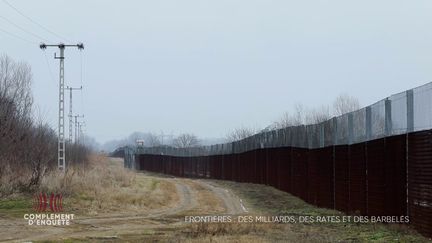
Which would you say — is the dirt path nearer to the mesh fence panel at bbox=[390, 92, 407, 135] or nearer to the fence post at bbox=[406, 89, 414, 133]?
the mesh fence panel at bbox=[390, 92, 407, 135]

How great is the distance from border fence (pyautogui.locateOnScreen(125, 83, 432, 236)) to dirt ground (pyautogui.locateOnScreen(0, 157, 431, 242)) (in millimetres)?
619

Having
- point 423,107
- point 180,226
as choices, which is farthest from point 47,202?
point 423,107

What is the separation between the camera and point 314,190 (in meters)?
24.0

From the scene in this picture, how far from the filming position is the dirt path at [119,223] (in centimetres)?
1588

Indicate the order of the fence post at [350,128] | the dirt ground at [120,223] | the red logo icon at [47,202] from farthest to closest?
the red logo icon at [47,202] → the fence post at [350,128] → the dirt ground at [120,223]

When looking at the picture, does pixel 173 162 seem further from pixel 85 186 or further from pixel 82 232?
pixel 82 232

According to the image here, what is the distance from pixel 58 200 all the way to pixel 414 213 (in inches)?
562

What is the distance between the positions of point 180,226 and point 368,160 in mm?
5735

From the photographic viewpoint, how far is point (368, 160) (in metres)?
17.5

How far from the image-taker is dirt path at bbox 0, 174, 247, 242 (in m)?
15.9

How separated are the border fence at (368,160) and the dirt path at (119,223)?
3.39m

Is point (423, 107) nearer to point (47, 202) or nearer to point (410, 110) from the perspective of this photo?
point (410, 110)

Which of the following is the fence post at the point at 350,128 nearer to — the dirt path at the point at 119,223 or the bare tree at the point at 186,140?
the dirt path at the point at 119,223

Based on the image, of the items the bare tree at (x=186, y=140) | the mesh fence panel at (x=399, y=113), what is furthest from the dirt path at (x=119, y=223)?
the bare tree at (x=186, y=140)
